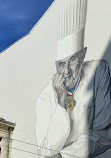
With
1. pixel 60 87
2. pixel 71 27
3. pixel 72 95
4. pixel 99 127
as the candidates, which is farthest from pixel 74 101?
pixel 71 27

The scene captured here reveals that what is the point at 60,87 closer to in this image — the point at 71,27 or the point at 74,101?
the point at 74,101

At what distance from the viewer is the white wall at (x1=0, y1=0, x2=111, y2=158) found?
19.2 metres

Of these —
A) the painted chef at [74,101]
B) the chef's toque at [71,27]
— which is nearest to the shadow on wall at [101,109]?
the painted chef at [74,101]

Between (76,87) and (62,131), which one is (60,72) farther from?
(62,131)

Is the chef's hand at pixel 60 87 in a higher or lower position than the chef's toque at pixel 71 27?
lower

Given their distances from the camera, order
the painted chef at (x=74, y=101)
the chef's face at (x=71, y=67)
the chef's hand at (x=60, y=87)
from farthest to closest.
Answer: the chef's hand at (x=60, y=87), the chef's face at (x=71, y=67), the painted chef at (x=74, y=101)

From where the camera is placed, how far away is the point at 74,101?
1742 centimetres

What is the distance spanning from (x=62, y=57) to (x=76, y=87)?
2.06 m

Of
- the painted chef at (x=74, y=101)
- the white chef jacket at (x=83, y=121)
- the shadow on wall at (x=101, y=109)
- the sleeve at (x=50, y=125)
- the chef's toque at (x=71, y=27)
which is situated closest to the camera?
the shadow on wall at (x=101, y=109)

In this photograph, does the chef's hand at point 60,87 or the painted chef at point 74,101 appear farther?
the chef's hand at point 60,87

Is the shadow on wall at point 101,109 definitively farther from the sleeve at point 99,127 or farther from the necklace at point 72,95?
the necklace at point 72,95

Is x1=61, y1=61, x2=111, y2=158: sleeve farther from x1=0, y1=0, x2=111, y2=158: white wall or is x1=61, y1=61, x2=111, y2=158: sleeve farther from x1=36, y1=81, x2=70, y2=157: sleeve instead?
x1=0, y1=0, x2=111, y2=158: white wall

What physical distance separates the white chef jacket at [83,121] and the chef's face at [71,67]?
43 cm

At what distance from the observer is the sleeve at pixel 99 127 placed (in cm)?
1569
